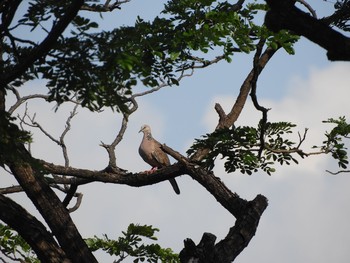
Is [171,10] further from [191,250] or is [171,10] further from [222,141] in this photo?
[191,250]

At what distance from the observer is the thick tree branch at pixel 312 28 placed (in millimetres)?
4430

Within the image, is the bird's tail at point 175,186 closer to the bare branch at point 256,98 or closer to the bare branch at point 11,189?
the bare branch at point 11,189

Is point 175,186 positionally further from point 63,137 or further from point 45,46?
point 45,46

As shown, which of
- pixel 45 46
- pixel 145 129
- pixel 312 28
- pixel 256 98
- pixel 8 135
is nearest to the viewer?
pixel 312 28

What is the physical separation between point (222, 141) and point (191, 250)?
1.33m

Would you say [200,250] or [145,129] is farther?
[145,129]

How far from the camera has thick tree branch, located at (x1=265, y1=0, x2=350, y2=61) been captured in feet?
14.5

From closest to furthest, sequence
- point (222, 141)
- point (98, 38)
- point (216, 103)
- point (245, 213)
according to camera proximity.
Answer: point (98, 38) < point (222, 141) < point (245, 213) < point (216, 103)

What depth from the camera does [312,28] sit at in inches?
177

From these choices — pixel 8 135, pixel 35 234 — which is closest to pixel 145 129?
pixel 35 234

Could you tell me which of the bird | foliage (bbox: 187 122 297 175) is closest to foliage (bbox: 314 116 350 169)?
foliage (bbox: 187 122 297 175)

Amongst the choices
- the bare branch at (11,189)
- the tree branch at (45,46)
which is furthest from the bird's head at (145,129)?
the tree branch at (45,46)

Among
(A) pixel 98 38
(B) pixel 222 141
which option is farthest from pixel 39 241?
(A) pixel 98 38

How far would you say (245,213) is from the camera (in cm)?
805
